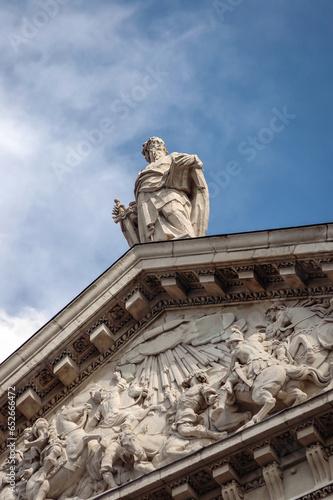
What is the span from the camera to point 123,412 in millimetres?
16875

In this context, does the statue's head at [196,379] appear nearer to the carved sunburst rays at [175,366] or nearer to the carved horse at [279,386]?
the carved sunburst rays at [175,366]

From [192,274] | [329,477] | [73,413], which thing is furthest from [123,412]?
[329,477]

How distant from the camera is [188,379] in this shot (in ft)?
54.3

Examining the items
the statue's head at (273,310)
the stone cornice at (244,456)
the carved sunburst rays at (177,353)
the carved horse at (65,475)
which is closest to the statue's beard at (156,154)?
the carved sunburst rays at (177,353)

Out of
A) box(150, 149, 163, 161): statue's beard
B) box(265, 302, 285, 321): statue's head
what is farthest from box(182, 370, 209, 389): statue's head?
box(150, 149, 163, 161): statue's beard

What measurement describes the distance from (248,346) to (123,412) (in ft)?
6.14

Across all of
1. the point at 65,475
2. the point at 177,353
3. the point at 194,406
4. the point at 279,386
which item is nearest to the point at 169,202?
the point at 177,353

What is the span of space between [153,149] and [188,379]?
479 centimetres

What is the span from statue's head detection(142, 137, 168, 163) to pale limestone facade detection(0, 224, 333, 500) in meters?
2.70

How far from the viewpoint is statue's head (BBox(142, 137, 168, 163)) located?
20.1 metres

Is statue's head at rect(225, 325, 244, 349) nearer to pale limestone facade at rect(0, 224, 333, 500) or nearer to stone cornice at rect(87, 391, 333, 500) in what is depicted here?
pale limestone facade at rect(0, 224, 333, 500)

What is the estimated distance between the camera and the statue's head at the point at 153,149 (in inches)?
792

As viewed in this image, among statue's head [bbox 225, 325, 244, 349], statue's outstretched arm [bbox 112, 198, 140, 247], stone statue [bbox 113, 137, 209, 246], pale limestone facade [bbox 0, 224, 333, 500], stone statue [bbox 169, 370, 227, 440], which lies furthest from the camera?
statue's outstretched arm [bbox 112, 198, 140, 247]

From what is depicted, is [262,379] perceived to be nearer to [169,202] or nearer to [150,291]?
[150,291]
